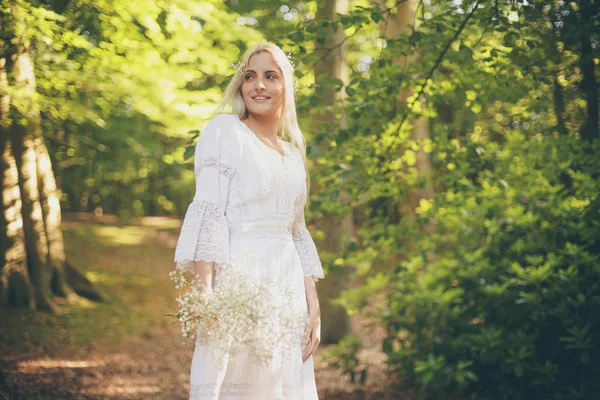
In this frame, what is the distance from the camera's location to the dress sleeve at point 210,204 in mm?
1993

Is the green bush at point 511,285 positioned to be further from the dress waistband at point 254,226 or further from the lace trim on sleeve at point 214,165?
the lace trim on sleeve at point 214,165

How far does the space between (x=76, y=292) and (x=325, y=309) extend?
3.25m

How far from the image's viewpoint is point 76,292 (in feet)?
23.8

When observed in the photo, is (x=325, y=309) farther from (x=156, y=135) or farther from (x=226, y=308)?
(x=156, y=135)

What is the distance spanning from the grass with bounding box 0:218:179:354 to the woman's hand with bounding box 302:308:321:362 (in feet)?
14.0

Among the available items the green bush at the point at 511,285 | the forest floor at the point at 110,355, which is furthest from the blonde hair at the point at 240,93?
the forest floor at the point at 110,355

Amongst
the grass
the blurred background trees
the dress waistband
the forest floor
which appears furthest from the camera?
the grass

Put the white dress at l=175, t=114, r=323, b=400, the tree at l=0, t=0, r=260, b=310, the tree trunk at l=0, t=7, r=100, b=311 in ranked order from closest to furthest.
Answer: the white dress at l=175, t=114, r=323, b=400, the tree at l=0, t=0, r=260, b=310, the tree trunk at l=0, t=7, r=100, b=311

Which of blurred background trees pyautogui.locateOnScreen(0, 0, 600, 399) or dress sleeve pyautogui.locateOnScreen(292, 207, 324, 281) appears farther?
blurred background trees pyautogui.locateOnScreen(0, 0, 600, 399)

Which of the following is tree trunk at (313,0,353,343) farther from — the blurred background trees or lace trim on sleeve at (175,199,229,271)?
lace trim on sleeve at (175,199,229,271)

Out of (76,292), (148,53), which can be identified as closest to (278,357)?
(148,53)

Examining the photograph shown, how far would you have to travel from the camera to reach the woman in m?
2.02

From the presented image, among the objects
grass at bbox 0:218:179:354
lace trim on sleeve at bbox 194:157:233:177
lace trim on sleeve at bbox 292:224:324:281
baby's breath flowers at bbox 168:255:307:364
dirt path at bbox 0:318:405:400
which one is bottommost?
dirt path at bbox 0:318:405:400

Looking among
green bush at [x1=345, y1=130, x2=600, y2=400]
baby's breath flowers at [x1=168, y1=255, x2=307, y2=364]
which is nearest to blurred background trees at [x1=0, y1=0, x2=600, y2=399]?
green bush at [x1=345, y1=130, x2=600, y2=400]
